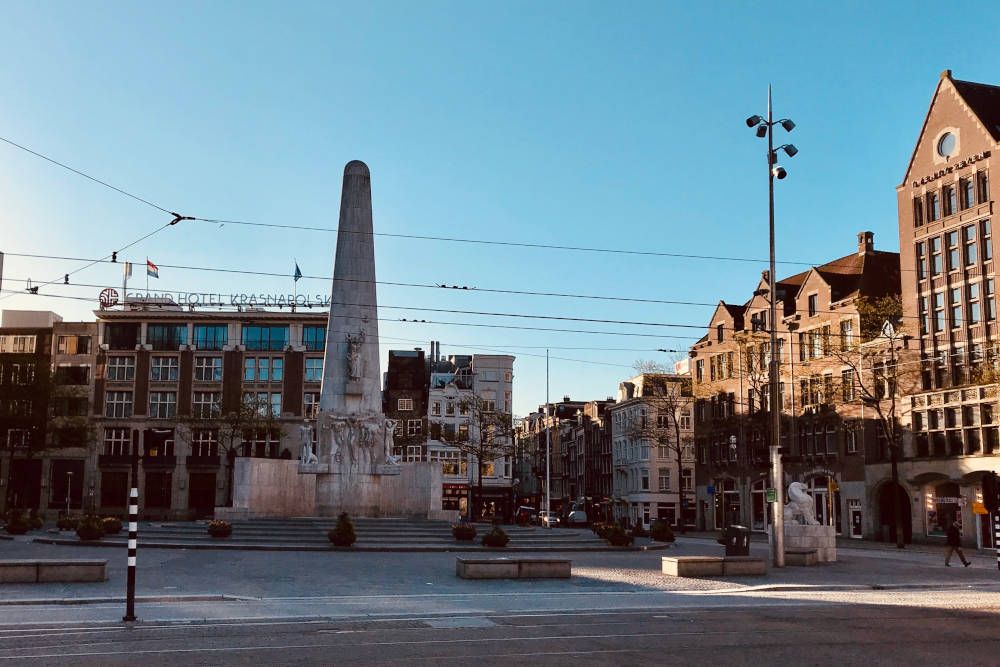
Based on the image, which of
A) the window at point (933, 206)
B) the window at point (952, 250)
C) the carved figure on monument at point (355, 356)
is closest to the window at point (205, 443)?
the carved figure on monument at point (355, 356)

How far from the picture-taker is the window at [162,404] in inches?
3302

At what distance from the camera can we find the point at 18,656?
12.0 m

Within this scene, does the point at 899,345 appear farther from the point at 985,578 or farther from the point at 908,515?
the point at 985,578

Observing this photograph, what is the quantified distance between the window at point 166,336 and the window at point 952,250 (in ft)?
194

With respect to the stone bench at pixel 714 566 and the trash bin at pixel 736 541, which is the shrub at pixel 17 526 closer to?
the stone bench at pixel 714 566

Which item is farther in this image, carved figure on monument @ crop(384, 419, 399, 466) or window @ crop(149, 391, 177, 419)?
window @ crop(149, 391, 177, 419)

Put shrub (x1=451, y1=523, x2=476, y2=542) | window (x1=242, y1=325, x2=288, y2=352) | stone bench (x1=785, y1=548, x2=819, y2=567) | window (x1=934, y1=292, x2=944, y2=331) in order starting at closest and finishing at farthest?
stone bench (x1=785, y1=548, x2=819, y2=567)
shrub (x1=451, y1=523, x2=476, y2=542)
window (x1=934, y1=292, x2=944, y2=331)
window (x1=242, y1=325, x2=288, y2=352)

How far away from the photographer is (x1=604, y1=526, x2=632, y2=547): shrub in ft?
117

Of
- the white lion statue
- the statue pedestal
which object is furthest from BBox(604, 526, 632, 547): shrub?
the statue pedestal

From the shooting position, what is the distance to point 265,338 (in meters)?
85.3

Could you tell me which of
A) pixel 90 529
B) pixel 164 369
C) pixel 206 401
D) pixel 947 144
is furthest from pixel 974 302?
pixel 164 369

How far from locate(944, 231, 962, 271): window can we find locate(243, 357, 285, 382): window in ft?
172

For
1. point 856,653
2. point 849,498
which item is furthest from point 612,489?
point 856,653

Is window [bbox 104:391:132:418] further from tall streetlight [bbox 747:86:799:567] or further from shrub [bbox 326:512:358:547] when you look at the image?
tall streetlight [bbox 747:86:799:567]
